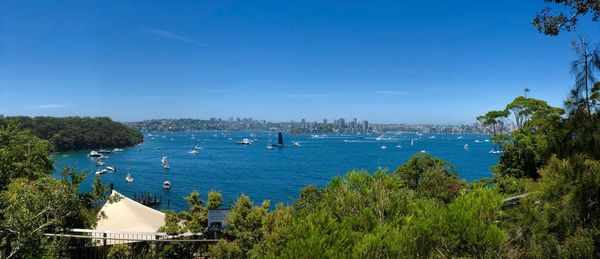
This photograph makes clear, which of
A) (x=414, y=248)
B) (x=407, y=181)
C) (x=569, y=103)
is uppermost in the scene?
(x=569, y=103)

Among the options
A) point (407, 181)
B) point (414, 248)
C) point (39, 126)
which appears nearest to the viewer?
point (414, 248)

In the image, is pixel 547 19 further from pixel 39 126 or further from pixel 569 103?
pixel 39 126

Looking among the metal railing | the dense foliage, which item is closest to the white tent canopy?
the metal railing

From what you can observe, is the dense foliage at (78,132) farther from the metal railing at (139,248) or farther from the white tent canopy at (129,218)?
the metal railing at (139,248)

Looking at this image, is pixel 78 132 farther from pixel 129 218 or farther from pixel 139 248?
pixel 139 248

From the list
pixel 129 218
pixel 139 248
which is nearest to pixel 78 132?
pixel 129 218

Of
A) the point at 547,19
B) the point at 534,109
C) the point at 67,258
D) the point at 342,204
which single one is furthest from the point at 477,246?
the point at 534,109

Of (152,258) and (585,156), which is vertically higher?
(585,156)

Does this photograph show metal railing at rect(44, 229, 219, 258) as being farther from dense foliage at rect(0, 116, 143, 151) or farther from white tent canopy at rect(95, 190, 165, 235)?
dense foliage at rect(0, 116, 143, 151)
